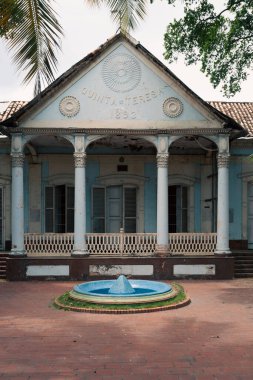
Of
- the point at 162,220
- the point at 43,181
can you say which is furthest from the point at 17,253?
the point at 162,220

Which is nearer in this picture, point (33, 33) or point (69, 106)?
point (33, 33)

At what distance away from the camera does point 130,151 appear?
16.2 meters

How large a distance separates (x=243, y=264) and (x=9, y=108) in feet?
31.8

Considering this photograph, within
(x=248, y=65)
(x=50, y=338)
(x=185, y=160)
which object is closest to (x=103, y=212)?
(x=185, y=160)

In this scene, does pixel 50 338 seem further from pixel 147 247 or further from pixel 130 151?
pixel 130 151

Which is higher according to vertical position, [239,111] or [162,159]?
[239,111]

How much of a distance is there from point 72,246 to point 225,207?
4.65 m

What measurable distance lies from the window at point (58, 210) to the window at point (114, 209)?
2.66ft

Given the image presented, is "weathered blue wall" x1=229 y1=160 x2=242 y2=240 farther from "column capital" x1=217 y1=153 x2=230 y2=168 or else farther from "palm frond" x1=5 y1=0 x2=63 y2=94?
"palm frond" x1=5 y1=0 x2=63 y2=94

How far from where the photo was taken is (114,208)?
16.3m

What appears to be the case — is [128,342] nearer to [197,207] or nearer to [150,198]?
[150,198]

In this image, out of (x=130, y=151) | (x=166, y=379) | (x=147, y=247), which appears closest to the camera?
(x=166, y=379)

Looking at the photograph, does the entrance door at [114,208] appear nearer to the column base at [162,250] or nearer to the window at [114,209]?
the window at [114,209]

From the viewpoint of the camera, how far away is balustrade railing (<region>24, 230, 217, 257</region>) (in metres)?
13.6
